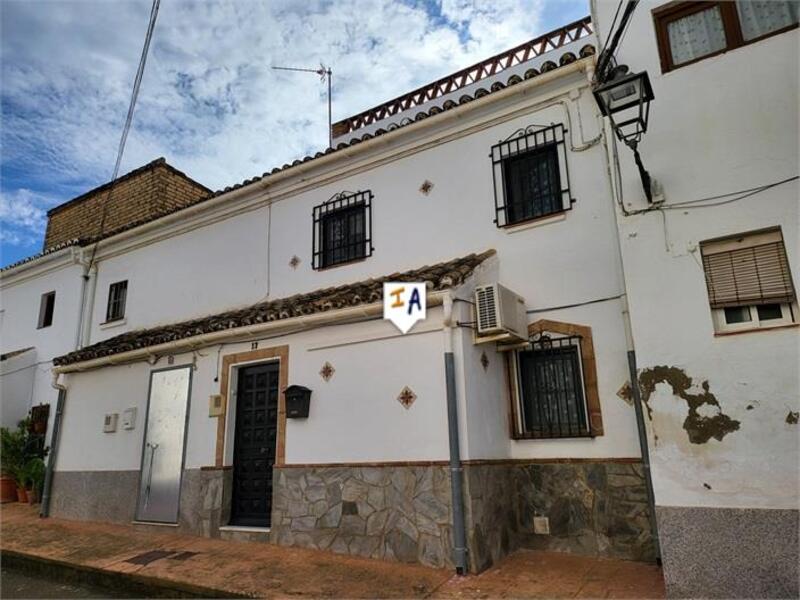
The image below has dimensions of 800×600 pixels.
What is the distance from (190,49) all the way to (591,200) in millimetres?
6123

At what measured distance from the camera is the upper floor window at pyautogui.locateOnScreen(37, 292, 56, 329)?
13391mm

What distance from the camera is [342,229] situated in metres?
9.15

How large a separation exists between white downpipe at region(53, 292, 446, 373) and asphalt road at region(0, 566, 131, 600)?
3.53 m

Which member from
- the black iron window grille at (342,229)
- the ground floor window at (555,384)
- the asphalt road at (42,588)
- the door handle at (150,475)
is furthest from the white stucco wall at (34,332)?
the ground floor window at (555,384)

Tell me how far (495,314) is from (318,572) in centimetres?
347

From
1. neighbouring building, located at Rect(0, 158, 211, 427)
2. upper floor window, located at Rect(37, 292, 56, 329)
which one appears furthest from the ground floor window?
upper floor window, located at Rect(37, 292, 56, 329)

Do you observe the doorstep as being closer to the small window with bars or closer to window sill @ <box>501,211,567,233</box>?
window sill @ <box>501,211,567,233</box>

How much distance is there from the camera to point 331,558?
6211 millimetres

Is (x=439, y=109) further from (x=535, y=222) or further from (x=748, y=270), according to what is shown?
(x=748, y=270)

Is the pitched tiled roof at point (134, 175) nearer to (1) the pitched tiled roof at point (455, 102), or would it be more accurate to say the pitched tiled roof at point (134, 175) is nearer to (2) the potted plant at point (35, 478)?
(1) the pitched tiled roof at point (455, 102)

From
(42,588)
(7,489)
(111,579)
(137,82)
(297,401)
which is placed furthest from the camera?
(7,489)

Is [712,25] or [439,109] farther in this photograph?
[439,109]

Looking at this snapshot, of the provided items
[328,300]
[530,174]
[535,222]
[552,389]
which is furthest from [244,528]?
[530,174]

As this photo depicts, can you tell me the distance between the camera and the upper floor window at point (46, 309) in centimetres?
1339
